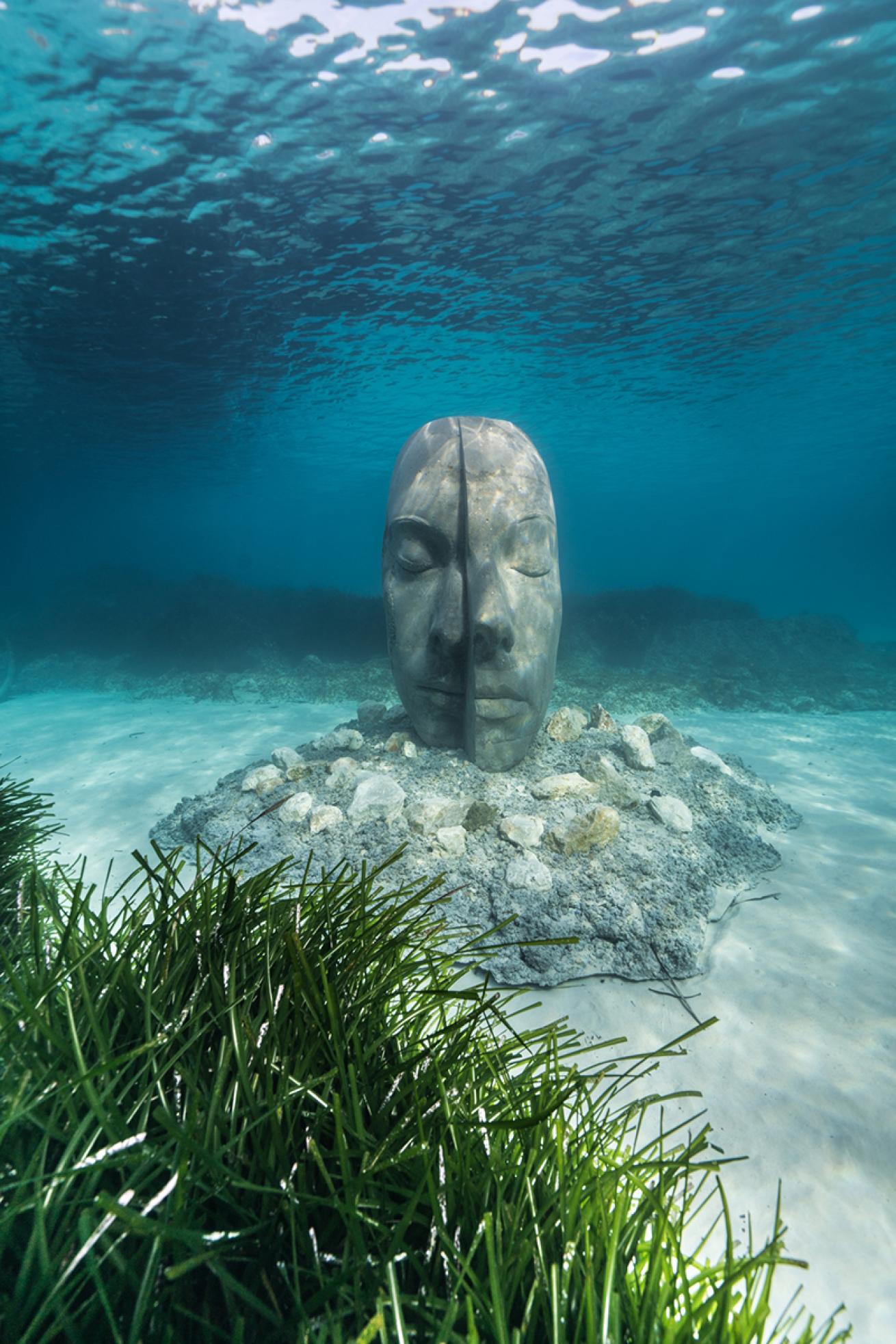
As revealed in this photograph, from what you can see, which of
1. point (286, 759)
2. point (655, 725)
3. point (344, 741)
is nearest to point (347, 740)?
point (344, 741)

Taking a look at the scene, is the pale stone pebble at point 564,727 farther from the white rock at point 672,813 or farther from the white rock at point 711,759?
the white rock at point 672,813

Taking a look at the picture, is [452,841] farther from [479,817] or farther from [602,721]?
[602,721]

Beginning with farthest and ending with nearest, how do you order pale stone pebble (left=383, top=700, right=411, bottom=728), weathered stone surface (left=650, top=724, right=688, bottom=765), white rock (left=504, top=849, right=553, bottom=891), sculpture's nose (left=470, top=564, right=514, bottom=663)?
pale stone pebble (left=383, top=700, right=411, bottom=728)
weathered stone surface (left=650, top=724, right=688, bottom=765)
sculpture's nose (left=470, top=564, right=514, bottom=663)
white rock (left=504, top=849, right=553, bottom=891)

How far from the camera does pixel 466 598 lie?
5465 millimetres

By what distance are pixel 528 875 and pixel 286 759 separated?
3.07 meters

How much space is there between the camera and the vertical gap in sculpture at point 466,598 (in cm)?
543

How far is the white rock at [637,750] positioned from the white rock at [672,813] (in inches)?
32.5

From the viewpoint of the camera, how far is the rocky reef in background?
12.8 metres

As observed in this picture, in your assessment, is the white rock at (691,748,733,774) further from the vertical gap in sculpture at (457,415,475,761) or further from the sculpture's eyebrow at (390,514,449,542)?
the sculpture's eyebrow at (390,514,449,542)

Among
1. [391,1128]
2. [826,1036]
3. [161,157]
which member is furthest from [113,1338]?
[161,157]

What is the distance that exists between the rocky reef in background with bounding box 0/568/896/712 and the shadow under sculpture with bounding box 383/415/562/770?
236 inches

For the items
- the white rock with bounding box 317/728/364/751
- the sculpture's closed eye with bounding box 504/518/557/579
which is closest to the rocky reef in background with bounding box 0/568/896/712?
the white rock with bounding box 317/728/364/751

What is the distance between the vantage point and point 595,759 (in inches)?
212

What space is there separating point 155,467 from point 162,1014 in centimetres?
3710
